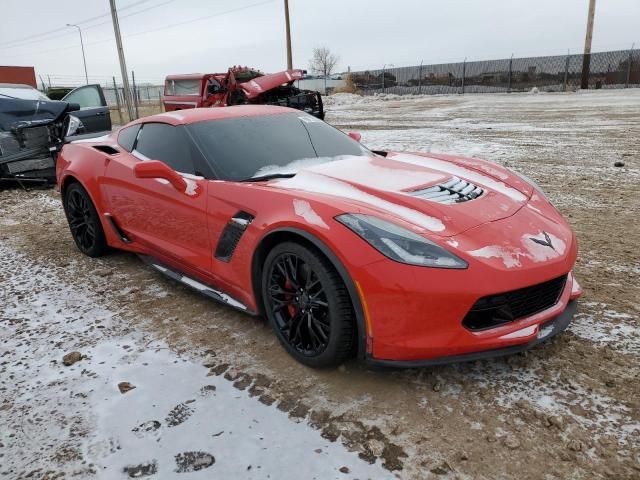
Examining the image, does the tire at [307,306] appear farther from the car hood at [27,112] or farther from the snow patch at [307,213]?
the car hood at [27,112]

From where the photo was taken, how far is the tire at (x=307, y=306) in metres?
2.35

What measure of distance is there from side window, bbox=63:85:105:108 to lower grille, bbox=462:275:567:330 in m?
9.64

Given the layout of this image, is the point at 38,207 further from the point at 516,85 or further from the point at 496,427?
the point at 516,85

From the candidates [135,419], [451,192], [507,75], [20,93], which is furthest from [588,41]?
[135,419]

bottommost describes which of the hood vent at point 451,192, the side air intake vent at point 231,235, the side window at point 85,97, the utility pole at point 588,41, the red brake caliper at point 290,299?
the red brake caliper at point 290,299

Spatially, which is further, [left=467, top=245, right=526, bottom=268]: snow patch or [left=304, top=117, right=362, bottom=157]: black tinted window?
[left=304, top=117, right=362, bottom=157]: black tinted window

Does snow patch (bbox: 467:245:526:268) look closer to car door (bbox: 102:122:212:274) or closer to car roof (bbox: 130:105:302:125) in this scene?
car door (bbox: 102:122:212:274)

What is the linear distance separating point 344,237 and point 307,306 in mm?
449

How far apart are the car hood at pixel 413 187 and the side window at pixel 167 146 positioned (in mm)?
820

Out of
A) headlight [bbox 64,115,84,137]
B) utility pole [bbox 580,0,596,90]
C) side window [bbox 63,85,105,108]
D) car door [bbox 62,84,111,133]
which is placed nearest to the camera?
headlight [bbox 64,115,84,137]

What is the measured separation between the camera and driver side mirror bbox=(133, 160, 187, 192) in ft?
9.93

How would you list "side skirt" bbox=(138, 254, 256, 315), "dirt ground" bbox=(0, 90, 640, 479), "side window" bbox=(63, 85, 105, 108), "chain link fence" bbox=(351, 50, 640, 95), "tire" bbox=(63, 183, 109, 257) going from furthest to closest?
1. "chain link fence" bbox=(351, 50, 640, 95)
2. "side window" bbox=(63, 85, 105, 108)
3. "tire" bbox=(63, 183, 109, 257)
4. "side skirt" bbox=(138, 254, 256, 315)
5. "dirt ground" bbox=(0, 90, 640, 479)

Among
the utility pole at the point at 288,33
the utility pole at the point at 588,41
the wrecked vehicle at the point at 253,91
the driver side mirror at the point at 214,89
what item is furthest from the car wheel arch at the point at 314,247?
the utility pole at the point at 588,41

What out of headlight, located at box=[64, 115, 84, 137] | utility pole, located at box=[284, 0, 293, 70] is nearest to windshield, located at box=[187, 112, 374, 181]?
headlight, located at box=[64, 115, 84, 137]
